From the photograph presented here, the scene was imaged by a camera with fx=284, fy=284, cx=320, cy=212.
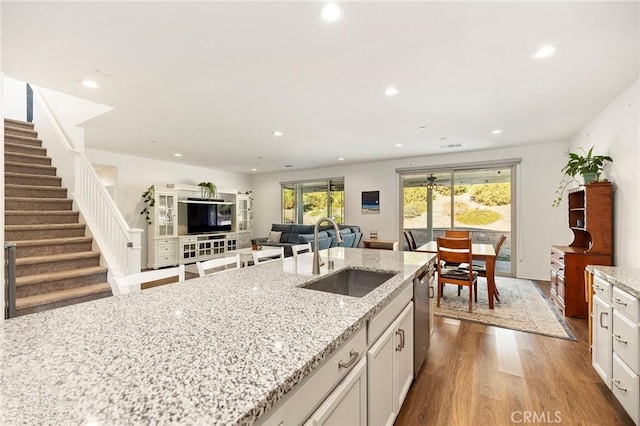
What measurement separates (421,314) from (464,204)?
458 centimetres

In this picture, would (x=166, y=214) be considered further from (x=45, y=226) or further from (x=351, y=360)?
(x=351, y=360)

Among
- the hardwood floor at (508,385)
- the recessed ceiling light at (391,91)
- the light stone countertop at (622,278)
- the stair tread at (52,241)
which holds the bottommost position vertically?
the hardwood floor at (508,385)

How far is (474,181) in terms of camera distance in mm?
5898

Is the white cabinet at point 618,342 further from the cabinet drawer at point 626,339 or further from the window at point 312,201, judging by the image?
the window at point 312,201

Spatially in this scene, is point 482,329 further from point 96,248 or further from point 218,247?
point 218,247

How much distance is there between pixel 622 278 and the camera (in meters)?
1.86

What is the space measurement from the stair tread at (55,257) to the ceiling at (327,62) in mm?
1740

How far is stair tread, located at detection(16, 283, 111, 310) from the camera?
2.53 metres

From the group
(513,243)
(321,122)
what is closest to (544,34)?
(321,122)

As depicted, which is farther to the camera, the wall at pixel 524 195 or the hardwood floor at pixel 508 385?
the wall at pixel 524 195

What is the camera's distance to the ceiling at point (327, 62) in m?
1.83

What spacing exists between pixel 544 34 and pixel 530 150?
4.06m

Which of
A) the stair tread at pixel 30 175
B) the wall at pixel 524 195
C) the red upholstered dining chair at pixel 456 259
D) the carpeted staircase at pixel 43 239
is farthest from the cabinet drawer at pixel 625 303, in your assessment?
the stair tread at pixel 30 175

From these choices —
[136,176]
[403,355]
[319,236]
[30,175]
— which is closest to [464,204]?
[319,236]
